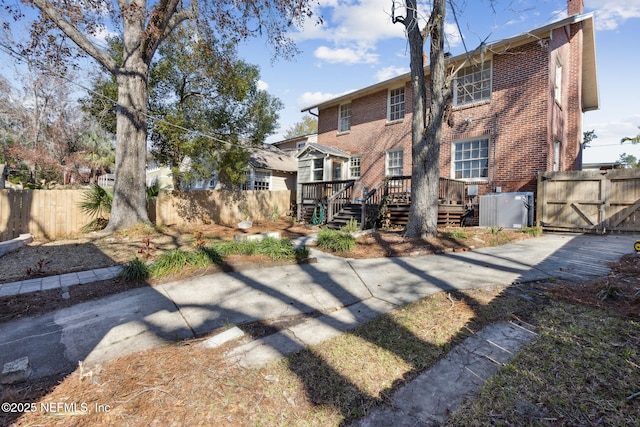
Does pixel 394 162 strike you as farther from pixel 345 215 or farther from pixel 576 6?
pixel 576 6

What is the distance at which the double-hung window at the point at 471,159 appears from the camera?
37.9 feet

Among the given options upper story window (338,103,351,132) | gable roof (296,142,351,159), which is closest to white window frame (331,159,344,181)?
gable roof (296,142,351,159)

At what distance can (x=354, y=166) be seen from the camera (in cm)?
1603

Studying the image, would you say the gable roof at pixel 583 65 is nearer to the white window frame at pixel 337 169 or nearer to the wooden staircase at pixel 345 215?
the white window frame at pixel 337 169

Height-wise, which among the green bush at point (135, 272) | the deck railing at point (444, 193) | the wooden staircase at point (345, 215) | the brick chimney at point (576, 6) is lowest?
the green bush at point (135, 272)

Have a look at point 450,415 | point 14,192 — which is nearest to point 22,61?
point 14,192

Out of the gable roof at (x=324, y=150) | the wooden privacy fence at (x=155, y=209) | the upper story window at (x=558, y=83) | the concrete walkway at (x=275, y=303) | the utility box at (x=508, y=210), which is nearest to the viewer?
the concrete walkway at (x=275, y=303)

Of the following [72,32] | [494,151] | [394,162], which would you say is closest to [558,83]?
[494,151]

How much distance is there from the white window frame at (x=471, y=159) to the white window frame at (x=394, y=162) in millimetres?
2353

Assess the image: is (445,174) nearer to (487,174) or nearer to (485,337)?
(487,174)

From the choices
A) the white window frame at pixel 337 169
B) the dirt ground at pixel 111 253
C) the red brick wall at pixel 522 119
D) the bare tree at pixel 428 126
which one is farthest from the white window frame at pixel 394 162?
the bare tree at pixel 428 126

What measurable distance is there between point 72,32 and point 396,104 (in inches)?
477

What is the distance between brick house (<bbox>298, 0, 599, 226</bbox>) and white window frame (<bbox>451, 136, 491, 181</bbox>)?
0.04 metres

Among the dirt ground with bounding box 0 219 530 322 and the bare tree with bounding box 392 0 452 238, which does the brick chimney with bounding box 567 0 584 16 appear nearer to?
the bare tree with bounding box 392 0 452 238
